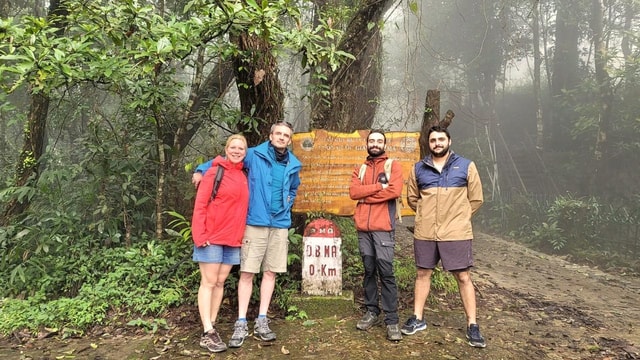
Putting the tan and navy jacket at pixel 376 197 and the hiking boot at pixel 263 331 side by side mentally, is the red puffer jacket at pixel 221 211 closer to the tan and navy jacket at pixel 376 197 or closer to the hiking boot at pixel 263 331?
the hiking boot at pixel 263 331

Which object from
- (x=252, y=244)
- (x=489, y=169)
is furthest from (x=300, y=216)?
(x=489, y=169)

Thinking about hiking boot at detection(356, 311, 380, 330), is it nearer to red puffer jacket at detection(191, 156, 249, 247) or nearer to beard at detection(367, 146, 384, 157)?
red puffer jacket at detection(191, 156, 249, 247)

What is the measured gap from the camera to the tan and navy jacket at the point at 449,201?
3.98 metres

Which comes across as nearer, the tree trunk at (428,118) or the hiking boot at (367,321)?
the hiking boot at (367,321)

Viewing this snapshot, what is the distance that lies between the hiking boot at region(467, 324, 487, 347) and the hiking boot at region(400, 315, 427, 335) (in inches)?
18.4

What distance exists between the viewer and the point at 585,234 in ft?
38.3

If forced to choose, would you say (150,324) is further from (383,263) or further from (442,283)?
(442,283)

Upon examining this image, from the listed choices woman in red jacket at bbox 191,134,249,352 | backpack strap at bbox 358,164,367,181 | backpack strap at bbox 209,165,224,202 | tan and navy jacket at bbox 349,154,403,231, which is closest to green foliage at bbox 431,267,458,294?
tan and navy jacket at bbox 349,154,403,231

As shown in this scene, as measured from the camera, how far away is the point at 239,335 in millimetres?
3936

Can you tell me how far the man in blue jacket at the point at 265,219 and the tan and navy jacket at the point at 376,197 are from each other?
2.47 ft

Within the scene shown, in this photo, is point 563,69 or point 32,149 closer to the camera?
point 32,149

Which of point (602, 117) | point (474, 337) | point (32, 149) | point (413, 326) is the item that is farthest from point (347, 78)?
point (602, 117)

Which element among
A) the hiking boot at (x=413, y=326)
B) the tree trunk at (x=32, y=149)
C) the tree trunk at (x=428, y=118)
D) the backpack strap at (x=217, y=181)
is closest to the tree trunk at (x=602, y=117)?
the tree trunk at (x=428, y=118)

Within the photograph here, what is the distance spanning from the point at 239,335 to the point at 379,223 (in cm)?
Answer: 179
